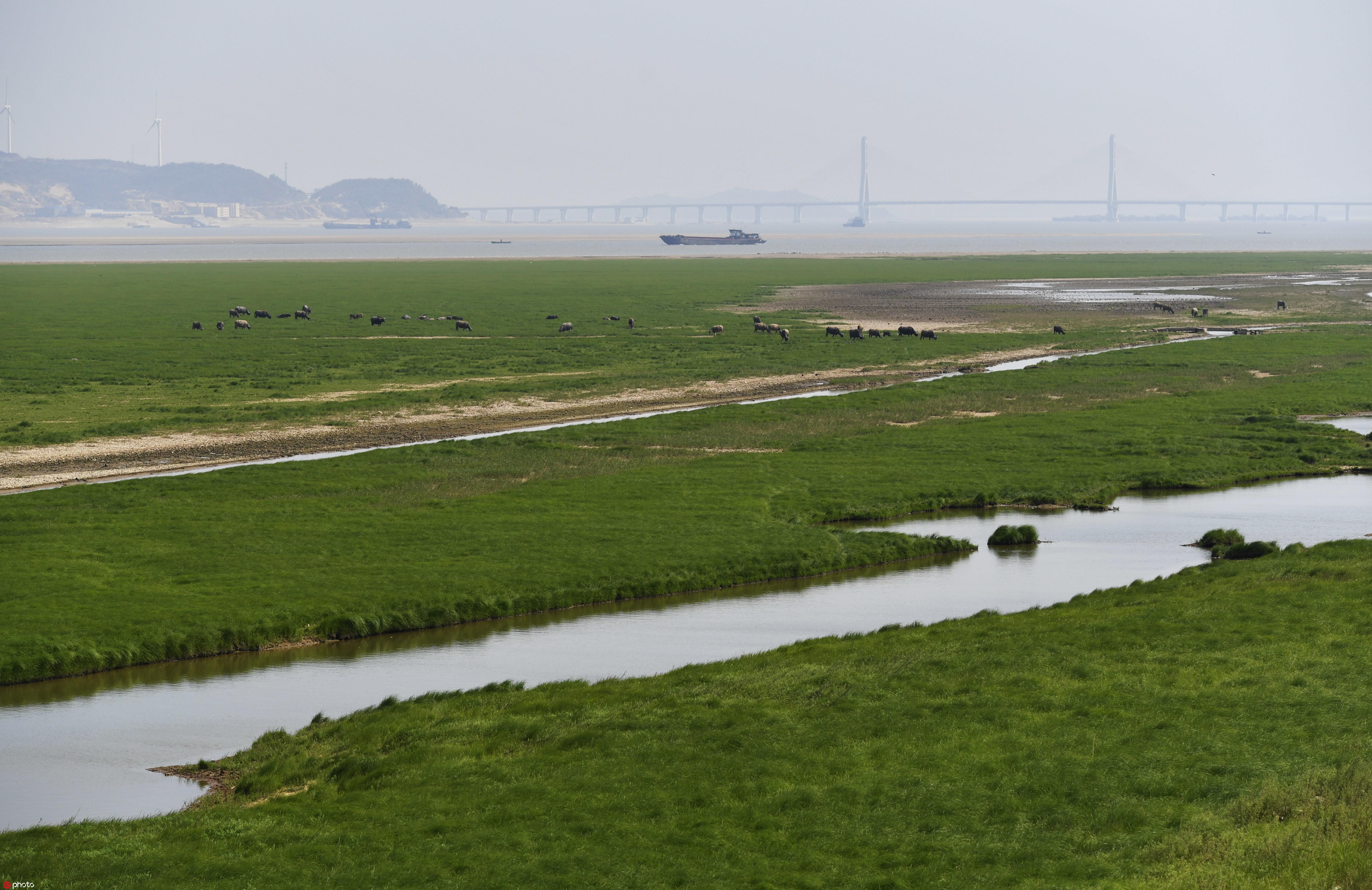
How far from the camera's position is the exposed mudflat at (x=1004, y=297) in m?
94.6

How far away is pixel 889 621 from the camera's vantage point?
2628 centimetres

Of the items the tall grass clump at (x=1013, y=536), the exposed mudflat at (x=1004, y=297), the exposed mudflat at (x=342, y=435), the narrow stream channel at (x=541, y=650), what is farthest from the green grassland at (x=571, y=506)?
the exposed mudflat at (x=1004, y=297)

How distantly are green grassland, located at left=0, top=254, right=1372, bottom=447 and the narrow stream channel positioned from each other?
23.3m

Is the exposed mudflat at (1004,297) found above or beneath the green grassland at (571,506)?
above

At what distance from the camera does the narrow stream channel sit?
18812mm

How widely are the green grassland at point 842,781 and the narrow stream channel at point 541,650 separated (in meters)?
1.56

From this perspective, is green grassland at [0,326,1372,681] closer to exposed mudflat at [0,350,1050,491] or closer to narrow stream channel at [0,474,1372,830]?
narrow stream channel at [0,474,1372,830]

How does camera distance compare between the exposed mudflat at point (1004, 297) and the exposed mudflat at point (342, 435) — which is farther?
the exposed mudflat at point (1004, 297)

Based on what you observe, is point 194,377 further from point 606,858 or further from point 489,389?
point 606,858

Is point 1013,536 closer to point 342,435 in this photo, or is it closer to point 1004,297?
point 342,435

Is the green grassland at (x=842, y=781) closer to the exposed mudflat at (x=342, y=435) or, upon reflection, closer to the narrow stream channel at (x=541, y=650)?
the narrow stream channel at (x=541, y=650)

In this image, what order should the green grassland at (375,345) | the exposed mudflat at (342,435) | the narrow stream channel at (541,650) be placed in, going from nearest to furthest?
the narrow stream channel at (541,650) < the exposed mudflat at (342,435) < the green grassland at (375,345)

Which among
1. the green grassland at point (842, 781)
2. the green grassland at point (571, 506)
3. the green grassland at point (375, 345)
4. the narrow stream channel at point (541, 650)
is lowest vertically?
the narrow stream channel at point (541, 650)

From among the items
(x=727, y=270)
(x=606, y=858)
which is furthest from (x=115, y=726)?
(x=727, y=270)
